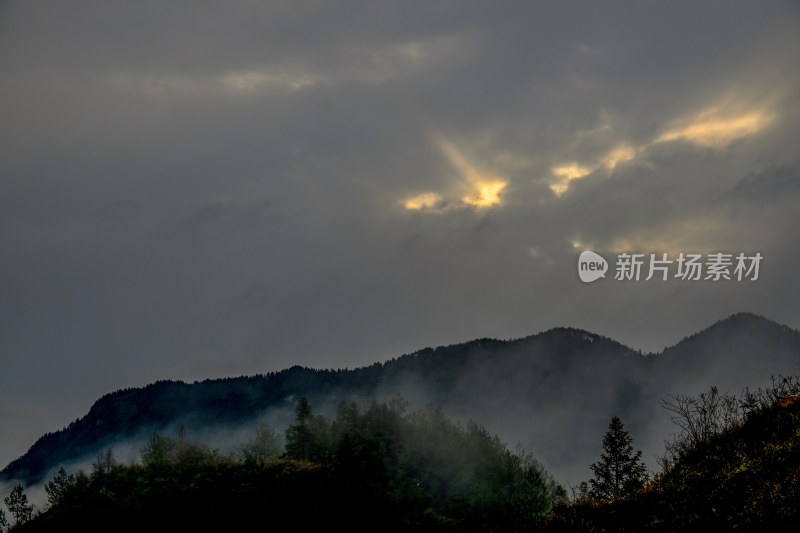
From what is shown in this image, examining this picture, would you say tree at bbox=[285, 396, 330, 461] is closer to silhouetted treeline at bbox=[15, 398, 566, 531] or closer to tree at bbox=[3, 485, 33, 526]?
silhouetted treeline at bbox=[15, 398, 566, 531]

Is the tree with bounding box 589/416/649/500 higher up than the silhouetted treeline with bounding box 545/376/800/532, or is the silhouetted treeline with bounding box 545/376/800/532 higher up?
the silhouetted treeline with bounding box 545/376/800/532

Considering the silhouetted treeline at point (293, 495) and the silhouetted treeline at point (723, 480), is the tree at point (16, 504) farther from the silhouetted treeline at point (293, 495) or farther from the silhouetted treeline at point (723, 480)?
the silhouetted treeline at point (723, 480)

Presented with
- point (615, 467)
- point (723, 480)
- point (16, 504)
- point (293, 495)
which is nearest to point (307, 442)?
point (293, 495)

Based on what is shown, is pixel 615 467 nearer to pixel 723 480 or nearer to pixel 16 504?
pixel 723 480

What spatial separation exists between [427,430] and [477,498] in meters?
11.6

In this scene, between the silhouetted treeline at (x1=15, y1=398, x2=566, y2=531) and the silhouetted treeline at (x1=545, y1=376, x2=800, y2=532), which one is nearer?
the silhouetted treeline at (x1=545, y1=376, x2=800, y2=532)

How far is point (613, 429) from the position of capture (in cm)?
8369

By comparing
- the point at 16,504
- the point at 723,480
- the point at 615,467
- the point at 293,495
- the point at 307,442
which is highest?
the point at 307,442

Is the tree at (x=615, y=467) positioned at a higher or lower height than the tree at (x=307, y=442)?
lower

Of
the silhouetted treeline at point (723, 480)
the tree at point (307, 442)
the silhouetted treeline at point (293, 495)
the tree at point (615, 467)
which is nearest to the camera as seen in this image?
the silhouetted treeline at point (723, 480)

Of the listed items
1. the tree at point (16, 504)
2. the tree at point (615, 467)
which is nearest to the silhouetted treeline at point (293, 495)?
the tree at point (615, 467)

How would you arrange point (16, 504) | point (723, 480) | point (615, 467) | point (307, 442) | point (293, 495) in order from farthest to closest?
point (16, 504), point (615, 467), point (307, 442), point (293, 495), point (723, 480)

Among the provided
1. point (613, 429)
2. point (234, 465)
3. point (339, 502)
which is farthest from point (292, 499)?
point (613, 429)

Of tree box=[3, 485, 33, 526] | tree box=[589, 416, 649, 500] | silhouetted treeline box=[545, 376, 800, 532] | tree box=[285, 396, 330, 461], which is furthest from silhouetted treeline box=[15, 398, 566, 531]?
tree box=[3, 485, 33, 526]
